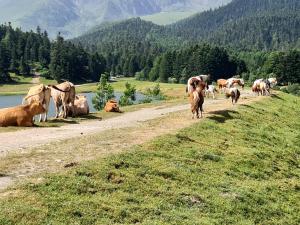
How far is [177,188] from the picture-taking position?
20.9 meters

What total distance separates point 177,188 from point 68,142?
6913 mm

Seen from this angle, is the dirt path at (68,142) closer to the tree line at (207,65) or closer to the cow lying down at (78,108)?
the cow lying down at (78,108)

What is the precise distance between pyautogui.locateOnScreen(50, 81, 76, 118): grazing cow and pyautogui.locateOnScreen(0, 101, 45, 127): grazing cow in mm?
5792

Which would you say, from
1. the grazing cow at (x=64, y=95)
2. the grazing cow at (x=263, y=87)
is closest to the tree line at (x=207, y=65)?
the grazing cow at (x=263, y=87)

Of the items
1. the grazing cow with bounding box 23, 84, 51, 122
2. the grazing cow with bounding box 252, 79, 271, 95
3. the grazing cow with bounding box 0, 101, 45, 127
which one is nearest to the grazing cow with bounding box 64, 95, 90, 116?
the grazing cow with bounding box 23, 84, 51, 122

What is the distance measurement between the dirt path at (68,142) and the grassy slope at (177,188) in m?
1.11

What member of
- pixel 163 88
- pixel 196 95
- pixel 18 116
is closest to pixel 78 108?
pixel 18 116

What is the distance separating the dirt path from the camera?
20.2 metres

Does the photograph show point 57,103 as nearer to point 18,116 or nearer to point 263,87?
point 18,116

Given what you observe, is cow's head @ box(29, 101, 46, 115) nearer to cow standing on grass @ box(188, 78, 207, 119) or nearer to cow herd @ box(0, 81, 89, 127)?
cow herd @ box(0, 81, 89, 127)

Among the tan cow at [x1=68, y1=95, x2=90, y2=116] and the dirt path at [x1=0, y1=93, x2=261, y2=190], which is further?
the tan cow at [x1=68, y1=95, x2=90, y2=116]

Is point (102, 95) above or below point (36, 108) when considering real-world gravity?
below

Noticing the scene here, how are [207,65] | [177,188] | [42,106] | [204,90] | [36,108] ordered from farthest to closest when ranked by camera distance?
[207,65]
[204,90]
[42,106]
[36,108]
[177,188]

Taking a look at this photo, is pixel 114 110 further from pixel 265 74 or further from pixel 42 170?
pixel 265 74
